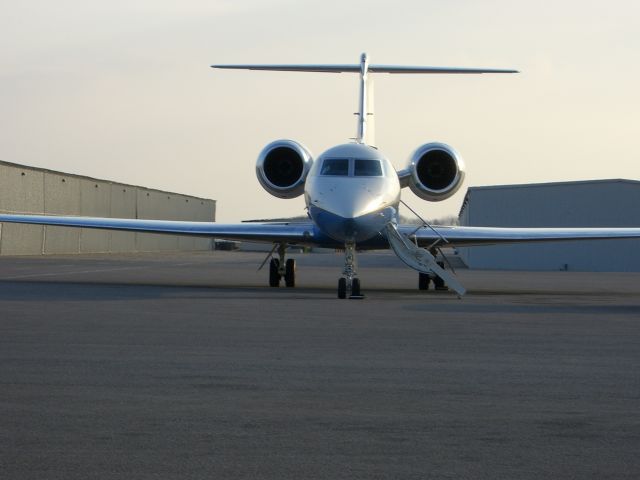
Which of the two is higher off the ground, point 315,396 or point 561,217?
point 561,217

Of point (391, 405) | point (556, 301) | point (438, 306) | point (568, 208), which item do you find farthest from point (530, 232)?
point (568, 208)

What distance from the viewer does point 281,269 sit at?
23922 mm

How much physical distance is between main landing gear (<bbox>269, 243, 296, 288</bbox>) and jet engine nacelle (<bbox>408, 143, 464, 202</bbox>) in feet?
11.7

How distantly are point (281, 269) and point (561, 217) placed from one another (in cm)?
2600

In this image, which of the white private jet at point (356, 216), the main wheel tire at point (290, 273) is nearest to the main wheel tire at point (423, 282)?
the white private jet at point (356, 216)

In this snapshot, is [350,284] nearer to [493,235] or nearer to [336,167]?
[336,167]

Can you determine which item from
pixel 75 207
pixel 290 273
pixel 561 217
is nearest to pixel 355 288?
pixel 290 273

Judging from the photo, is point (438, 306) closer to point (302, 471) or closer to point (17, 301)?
point (17, 301)

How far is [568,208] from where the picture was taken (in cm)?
4706

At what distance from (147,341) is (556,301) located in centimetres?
1005

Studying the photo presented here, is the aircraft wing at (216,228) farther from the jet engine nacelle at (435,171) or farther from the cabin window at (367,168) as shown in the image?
the jet engine nacelle at (435,171)

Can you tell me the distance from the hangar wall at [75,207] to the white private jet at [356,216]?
3059 centimetres

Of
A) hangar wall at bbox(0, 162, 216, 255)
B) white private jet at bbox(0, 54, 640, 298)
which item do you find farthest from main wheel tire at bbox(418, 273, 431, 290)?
hangar wall at bbox(0, 162, 216, 255)

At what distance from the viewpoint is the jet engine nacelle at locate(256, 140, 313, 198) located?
24.6 m
